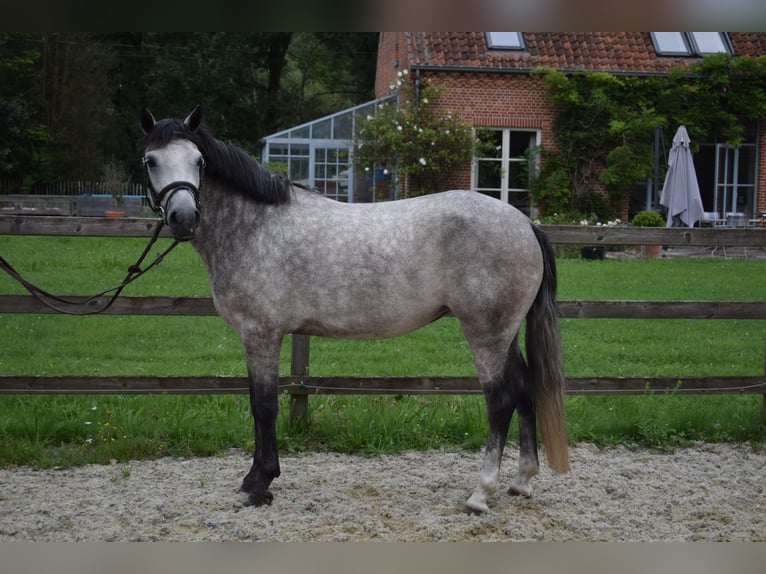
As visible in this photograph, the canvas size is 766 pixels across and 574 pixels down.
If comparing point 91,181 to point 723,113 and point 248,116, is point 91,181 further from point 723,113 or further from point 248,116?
point 723,113

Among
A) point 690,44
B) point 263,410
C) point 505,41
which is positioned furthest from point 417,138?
point 263,410

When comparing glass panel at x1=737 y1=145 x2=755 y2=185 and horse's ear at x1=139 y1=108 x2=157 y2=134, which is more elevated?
glass panel at x1=737 y1=145 x2=755 y2=185

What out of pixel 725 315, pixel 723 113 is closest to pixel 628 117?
pixel 723 113

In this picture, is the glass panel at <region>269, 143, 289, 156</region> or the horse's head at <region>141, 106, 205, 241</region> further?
the glass panel at <region>269, 143, 289, 156</region>

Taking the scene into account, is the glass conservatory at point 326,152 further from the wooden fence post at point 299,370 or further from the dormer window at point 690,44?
the wooden fence post at point 299,370

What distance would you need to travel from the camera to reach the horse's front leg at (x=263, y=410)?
12.8 feet

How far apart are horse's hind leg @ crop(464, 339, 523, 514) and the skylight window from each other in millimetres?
14912

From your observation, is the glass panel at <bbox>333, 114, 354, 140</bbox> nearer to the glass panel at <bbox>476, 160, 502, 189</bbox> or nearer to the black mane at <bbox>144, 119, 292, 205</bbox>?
the glass panel at <bbox>476, 160, 502, 189</bbox>

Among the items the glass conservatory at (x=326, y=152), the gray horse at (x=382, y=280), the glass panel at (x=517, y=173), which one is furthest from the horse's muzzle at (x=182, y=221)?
the glass conservatory at (x=326, y=152)

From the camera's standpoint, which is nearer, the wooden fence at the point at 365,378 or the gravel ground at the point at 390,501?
the gravel ground at the point at 390,501

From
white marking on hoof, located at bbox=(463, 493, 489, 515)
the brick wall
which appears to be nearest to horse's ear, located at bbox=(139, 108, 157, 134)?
white marking on hoof, located at bbox=(463, 493, 489, 515)

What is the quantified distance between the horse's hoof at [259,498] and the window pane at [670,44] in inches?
673

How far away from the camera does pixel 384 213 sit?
12.9 ft

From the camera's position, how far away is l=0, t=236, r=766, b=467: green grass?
4.89 meters
